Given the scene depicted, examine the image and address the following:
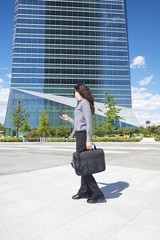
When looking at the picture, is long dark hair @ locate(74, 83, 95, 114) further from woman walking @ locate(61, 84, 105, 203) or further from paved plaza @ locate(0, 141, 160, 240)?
paved plaza @ locate(0, 141, 160, 240)

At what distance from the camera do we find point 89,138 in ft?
11.3

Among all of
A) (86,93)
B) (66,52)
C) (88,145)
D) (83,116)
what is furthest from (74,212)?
(66,52)

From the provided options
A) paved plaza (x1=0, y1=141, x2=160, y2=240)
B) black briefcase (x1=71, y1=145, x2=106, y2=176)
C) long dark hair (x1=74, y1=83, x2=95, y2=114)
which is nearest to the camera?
paved plaza (x1=0, y1=141, x2=160, y2=240)

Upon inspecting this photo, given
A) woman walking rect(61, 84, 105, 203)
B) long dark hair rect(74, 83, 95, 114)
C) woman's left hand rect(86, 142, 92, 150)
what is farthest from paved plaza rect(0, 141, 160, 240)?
long dark hair rect(74, 83, 95, 114)

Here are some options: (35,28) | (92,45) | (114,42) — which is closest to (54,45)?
(35,28)

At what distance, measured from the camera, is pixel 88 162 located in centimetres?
342

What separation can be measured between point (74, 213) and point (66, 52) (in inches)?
3106

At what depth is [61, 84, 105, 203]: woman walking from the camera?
139 inches

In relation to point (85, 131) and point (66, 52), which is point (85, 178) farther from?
point (66, 52)

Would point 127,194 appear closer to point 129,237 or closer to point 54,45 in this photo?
point 129,237

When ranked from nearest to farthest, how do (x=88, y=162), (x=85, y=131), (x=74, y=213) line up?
(x=74, y=213)
(x=88, y=162)
(x=85, y=131)

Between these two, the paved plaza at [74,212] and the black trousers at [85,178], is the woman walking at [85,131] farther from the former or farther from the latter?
the paved plaza at [74,212]

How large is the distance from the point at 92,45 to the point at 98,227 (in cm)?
8248

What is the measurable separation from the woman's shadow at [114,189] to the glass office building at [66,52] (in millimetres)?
64878
